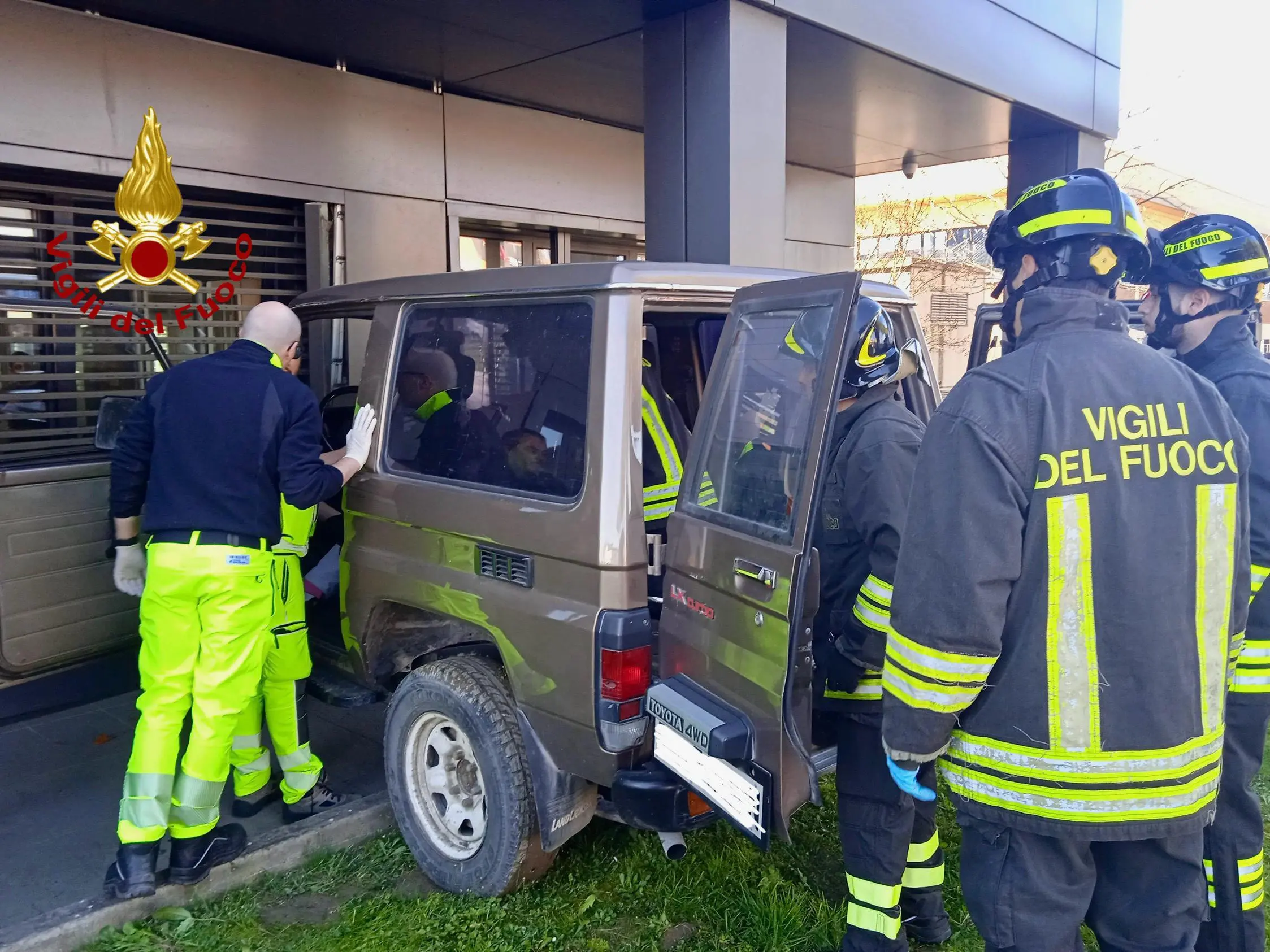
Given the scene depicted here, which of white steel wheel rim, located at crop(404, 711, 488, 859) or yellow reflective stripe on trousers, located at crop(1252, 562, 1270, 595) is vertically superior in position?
yellow reflective stripe on trousers, located at crop(1252, 562, 1270, 595)

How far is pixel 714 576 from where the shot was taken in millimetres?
2656

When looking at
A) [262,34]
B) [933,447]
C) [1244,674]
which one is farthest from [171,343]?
[1244,674]

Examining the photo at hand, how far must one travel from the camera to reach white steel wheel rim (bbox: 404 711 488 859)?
A: 130 inches

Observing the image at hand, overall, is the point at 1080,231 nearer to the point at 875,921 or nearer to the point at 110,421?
the point at 875,921

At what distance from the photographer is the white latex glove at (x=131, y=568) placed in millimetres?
3578

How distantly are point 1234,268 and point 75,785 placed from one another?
16.2 feet

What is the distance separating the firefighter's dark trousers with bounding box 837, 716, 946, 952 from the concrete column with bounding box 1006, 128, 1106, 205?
6798 mm

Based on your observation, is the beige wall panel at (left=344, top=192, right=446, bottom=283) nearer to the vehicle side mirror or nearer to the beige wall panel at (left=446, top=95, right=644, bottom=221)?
the beige wall panel at (left=446, top=95, right=644, bottom=221)

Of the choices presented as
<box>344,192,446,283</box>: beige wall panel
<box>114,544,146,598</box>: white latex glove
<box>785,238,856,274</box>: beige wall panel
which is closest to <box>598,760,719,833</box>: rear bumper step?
<box>114,544,146,598</box>: white latex glove

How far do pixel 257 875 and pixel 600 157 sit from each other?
252 inches

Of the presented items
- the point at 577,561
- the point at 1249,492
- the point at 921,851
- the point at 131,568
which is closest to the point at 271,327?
the point at 131,568

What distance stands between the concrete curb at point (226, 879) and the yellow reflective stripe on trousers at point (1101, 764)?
2.63 meters

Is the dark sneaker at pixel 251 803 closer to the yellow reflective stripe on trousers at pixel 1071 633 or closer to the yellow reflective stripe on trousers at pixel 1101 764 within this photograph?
the yellow reflective stripe on trousers at pixel 1101 764

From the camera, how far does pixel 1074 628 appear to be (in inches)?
78.6
